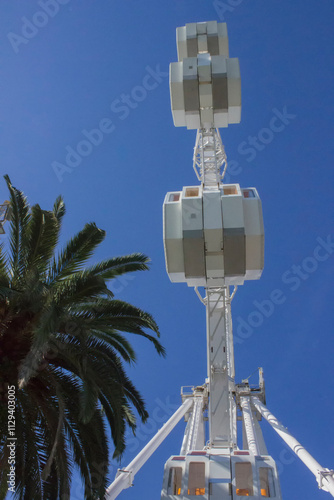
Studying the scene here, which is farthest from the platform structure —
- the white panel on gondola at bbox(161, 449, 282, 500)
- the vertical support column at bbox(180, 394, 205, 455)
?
the vertical support column at bbox(180, 394, 205, 455)

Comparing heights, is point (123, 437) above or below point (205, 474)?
above

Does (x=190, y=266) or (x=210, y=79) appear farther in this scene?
(x=210, y=79)

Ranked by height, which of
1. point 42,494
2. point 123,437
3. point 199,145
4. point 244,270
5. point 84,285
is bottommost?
point 42,494

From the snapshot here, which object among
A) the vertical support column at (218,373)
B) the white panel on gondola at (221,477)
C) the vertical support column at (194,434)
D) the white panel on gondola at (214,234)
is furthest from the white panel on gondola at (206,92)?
the vertical support column at (194,434)

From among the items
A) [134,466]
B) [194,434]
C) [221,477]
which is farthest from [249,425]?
[221,477]

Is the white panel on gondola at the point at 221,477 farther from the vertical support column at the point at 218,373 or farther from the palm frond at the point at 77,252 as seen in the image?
the palm frond at the point at 77,252

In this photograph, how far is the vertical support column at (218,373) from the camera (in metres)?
13.1

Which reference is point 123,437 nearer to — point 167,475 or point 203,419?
point 167,475

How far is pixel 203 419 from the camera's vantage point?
62.5 feet

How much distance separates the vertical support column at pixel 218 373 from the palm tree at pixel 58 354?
426 cm

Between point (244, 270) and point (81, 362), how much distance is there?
4.28 meters

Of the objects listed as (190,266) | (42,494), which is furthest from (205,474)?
(190,266)

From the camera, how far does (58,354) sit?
8969 millimetres

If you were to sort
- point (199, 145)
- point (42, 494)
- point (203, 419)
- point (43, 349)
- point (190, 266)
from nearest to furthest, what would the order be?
point (43, 349) < point (42, 494) < point (190, 266) < point (199, 145) < point (203, 419)
